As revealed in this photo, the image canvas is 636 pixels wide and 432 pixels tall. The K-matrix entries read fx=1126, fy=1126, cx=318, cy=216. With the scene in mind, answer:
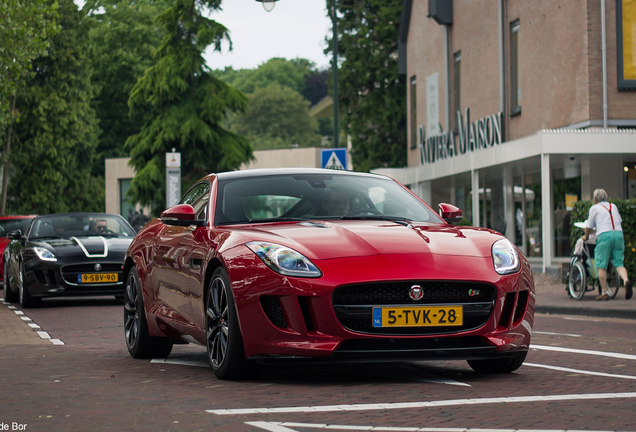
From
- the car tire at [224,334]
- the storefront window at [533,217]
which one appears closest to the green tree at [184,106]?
the storefront window at [533,217]

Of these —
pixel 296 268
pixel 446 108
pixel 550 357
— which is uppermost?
pixel 446 108

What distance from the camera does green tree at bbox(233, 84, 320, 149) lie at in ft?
365

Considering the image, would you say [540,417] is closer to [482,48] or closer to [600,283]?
[600,283]

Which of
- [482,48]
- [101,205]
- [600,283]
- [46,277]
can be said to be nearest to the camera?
[46,277]

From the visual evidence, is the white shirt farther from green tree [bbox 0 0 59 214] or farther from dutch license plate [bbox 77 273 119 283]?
green tree [bbox 0 0 59 214]

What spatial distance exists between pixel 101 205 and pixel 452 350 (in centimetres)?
6098

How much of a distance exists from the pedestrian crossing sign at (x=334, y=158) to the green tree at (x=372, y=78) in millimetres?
23590

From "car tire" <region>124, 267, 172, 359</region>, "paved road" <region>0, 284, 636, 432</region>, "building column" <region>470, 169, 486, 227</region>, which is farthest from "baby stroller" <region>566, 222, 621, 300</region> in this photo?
"car tire" <region>124, 267, 172, 359</region>

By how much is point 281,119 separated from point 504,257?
104 metres

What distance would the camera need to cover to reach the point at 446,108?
35.6 meters

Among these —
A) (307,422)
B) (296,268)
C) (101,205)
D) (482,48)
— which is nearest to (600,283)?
(296,268)

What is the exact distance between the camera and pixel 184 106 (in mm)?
49875

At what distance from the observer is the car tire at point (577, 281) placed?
18.4 metres

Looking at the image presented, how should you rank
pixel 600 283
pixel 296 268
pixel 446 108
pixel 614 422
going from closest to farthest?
pixel 614 422
pixel 296 268
pixel 600 283
pixel 446 108
